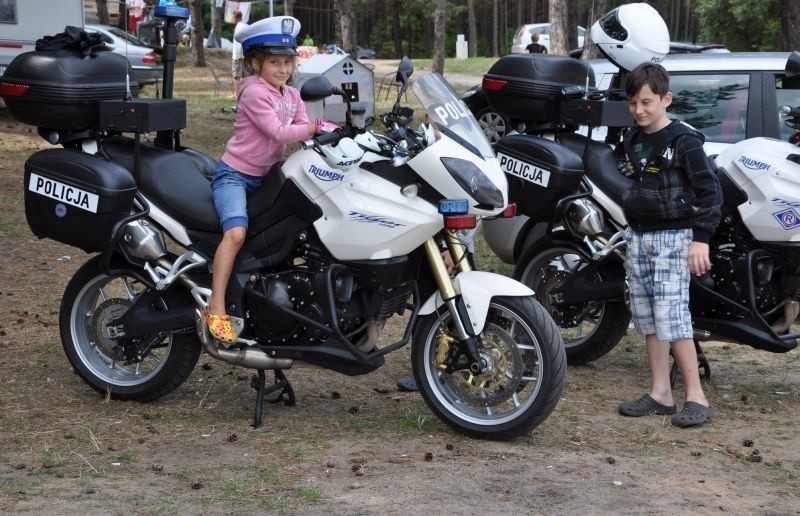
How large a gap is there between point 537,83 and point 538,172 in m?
0.67

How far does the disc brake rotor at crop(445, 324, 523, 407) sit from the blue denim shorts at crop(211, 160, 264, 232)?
125cm

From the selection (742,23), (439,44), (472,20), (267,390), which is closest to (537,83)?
(267,390)

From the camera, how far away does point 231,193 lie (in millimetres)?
5363

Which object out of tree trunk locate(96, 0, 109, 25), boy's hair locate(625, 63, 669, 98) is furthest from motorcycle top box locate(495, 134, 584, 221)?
tree trunk locate(96, 0, 109, 25)

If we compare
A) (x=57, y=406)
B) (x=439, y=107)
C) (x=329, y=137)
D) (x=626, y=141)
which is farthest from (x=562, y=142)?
(x=57, y=406)

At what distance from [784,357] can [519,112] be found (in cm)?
233

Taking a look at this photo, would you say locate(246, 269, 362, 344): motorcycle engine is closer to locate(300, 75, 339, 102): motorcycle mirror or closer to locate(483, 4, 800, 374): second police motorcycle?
locate(300, 75, 339, 102): motorcycle mirror

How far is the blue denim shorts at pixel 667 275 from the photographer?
5703 millimetres

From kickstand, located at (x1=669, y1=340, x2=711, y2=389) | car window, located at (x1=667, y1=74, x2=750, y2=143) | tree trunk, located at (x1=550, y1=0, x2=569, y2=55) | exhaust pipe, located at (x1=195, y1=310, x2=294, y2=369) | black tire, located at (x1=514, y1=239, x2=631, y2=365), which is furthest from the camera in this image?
tree trunk, located at (x1=550, y1=0, x2=569, y2=55)

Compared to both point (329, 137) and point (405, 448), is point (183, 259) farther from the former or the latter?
point (405, 448)

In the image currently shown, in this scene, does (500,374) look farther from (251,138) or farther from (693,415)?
(251,138)

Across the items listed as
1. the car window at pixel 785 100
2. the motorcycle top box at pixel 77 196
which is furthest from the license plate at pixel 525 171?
the car window at pixel 785 100

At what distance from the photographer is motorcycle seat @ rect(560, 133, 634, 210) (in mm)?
6543

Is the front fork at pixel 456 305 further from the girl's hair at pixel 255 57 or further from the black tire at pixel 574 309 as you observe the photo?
the black tire at pixel 574 309
